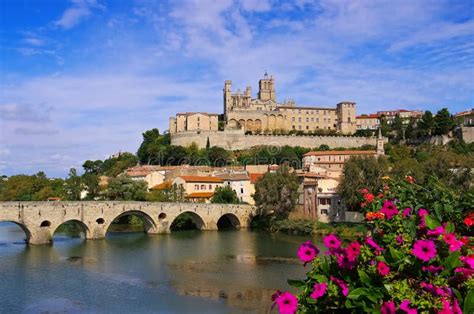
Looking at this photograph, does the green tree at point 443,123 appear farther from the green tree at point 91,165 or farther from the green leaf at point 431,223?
the green leaf at point 431,223

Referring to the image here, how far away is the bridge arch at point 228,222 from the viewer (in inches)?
2035

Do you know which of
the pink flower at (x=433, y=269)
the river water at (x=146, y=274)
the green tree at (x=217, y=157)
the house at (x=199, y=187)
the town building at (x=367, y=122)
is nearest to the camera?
the pink flower at (x=433, y=269)

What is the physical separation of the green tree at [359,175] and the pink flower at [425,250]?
38.8m

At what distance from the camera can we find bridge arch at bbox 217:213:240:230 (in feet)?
170

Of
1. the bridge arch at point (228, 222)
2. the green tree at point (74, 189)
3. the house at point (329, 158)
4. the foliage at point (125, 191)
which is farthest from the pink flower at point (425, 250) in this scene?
the house at point (329, 158)

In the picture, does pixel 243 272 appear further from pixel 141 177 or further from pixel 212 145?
pixel 212 145

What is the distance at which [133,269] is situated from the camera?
29109 millimetres

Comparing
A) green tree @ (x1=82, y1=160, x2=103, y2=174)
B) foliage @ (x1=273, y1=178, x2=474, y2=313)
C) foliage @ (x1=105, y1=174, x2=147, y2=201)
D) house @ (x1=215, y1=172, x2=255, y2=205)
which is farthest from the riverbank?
green tree @ (x1=82, y1=160, x2=103, y2=174)

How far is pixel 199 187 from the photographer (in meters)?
59.7

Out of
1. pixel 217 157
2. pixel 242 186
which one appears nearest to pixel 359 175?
pixel 242 186

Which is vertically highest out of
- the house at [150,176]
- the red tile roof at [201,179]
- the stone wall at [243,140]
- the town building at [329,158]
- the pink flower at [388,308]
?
the stone wall at [243,140]

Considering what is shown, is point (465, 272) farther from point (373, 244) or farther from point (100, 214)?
point (100, 214)

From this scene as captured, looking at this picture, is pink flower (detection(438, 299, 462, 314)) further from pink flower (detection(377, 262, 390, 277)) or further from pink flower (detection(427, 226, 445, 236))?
pink flower (detection(427, 226, 445, 236))

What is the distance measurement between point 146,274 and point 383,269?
927 inches
